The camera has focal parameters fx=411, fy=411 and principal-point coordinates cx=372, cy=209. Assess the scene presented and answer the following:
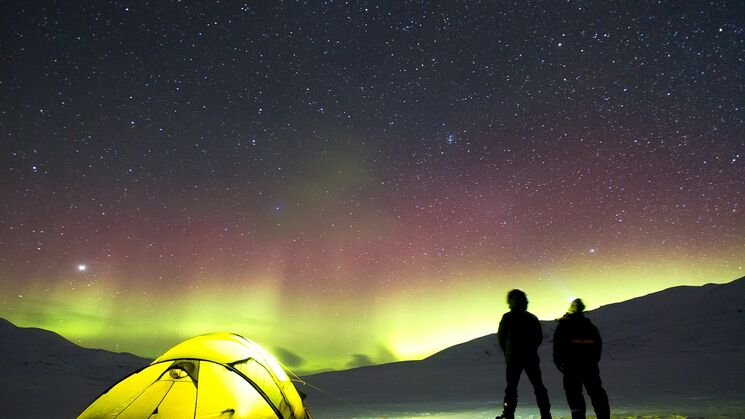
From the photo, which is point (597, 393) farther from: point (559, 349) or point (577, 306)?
point (577, 306)

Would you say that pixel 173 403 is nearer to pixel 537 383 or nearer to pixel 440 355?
pixel 537 383

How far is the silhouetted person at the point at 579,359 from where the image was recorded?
593 centimetres

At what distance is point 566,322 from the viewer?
6258mm

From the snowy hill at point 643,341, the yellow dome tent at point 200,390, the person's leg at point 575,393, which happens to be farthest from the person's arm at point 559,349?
the snowy hill at point 643,341

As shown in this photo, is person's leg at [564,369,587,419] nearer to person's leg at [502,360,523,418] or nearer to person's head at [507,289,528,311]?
person's leg at [502,360,523,418]

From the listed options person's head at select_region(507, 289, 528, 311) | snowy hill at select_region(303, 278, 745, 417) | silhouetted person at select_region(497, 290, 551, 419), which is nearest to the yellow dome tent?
silhouetted person at select_region(497, 290, 551, 419)

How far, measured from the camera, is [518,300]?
6688mm

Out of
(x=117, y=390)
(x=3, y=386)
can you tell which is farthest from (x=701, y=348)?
(x=3, y=386)

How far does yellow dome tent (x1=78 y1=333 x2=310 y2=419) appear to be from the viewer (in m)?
6.55

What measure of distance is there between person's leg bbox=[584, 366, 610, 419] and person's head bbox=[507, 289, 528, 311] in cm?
126

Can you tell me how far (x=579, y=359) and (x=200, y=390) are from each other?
19.5 feet

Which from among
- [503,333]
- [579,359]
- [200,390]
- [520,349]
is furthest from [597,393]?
[200,390]

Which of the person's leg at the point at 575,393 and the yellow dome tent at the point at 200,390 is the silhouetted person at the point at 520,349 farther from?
the yellow dome tent at the point at 200,390

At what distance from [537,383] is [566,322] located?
1098 millimetres
